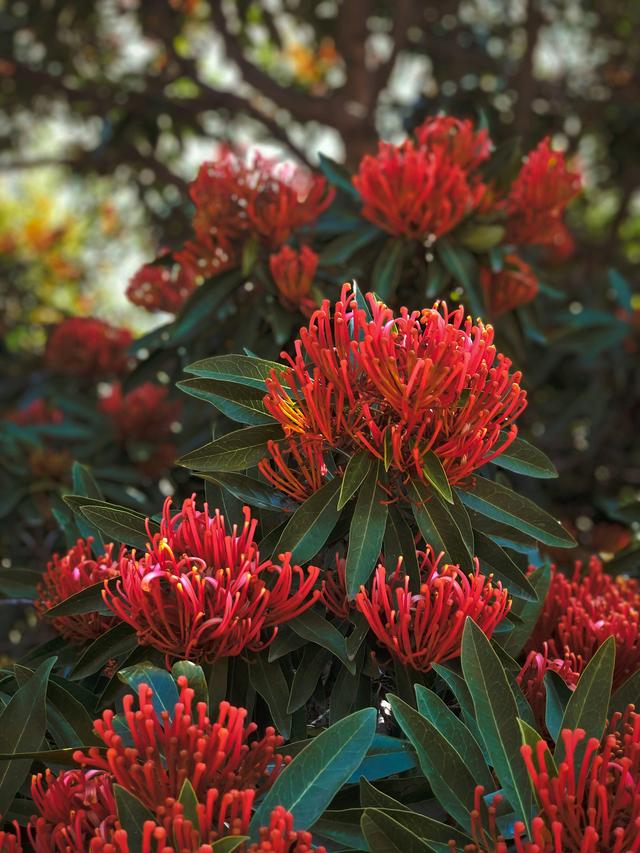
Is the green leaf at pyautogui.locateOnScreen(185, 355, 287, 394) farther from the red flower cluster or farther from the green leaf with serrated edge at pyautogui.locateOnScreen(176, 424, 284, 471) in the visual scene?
the red flower cluster

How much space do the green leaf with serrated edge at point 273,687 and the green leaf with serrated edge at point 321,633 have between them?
0.07 meters

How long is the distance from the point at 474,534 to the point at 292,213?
4.09 ft

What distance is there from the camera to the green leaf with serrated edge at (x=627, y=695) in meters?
1.45

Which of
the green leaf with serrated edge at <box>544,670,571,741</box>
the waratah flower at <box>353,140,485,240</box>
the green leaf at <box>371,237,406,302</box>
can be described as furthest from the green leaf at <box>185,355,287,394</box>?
the green leaf at <box>371,237,406,302</box>

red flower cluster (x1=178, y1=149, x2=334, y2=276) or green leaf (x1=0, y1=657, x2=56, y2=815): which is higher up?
red flower cluster (x1=178, y1=149, x2=334, y2=276)

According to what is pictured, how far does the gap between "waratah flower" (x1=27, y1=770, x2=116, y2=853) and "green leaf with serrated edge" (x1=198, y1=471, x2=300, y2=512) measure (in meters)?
0.48

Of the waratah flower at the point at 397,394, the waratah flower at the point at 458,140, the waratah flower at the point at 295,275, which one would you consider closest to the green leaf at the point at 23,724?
the waratah flower at the point at 397,394

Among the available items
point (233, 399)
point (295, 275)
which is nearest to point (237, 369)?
point (233, 399)

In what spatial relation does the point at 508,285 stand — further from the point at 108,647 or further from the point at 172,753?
the point at 172,753

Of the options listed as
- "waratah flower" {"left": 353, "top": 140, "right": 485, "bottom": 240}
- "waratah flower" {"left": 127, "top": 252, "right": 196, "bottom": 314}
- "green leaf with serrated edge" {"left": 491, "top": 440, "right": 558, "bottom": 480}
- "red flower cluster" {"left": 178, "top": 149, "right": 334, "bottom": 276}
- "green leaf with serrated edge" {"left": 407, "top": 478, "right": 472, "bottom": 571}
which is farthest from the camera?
"waratah flower" {"left": 127, "top": 252, "right": 196, "bottom": 314}

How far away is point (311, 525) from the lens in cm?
152

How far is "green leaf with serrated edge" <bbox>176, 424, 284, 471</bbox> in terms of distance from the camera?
1.58 m

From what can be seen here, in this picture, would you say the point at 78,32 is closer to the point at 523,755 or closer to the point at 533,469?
the point at 533,469

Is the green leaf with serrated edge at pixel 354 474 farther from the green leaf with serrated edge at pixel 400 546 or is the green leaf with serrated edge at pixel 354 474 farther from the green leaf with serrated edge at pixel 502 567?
the green leaf with serrated edge at pixel 502 567
